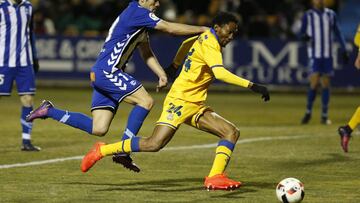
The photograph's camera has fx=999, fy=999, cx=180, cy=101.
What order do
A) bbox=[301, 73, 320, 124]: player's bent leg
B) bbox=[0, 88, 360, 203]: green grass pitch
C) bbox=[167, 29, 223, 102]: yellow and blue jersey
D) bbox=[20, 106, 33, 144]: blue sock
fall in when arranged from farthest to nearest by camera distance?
bbox=[301, 73, 320, 124]: player's bent leg
bbox=[20, 106, 33, 144]: blue sock
bbox=[167, 29, 223, 102]: yellow and blue jersey
bbox=[0, 88, 360, 203]: green grass pitch

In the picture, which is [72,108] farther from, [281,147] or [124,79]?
→ [124,79]

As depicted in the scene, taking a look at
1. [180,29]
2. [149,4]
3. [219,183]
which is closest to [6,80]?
[149,4]

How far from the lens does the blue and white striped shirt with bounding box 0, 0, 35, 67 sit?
13211mm

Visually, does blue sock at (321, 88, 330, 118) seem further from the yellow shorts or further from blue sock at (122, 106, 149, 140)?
the yellow shorts

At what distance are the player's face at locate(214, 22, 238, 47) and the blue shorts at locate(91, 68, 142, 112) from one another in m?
1.16

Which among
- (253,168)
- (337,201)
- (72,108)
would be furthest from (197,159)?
(72,108)

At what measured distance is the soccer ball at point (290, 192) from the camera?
9.01m

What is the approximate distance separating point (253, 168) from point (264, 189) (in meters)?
1.78

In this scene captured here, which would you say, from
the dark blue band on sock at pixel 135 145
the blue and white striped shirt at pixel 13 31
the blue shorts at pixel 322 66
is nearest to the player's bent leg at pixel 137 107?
the dark blue band on sock at pixel 135 145

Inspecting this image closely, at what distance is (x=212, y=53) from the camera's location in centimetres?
976

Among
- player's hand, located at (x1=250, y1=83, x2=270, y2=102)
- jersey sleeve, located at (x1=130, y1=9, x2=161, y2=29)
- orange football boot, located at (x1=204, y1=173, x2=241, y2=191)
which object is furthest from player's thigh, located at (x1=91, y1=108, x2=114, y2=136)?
player's hand, located at (x1=250, y1=83, x2=270, y2=102)

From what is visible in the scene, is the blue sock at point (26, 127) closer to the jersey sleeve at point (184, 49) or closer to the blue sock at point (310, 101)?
the jersey sleeve at point (184, 49)

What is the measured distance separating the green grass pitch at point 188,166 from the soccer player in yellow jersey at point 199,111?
35 cm

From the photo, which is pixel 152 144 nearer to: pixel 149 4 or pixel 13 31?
pixel 149 4
